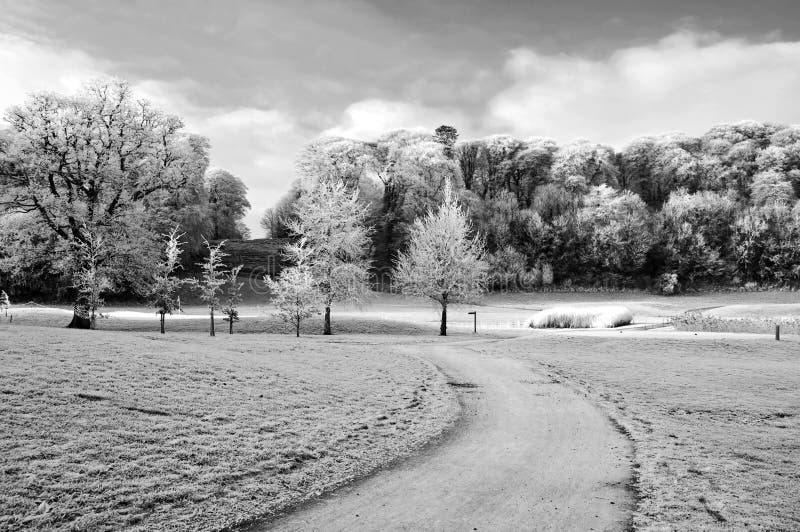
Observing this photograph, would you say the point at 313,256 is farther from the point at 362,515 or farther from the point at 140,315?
the point at 362,515

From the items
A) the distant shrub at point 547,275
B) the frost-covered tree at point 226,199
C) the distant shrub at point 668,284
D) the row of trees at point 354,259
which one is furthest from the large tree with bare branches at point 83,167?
the distant shrub at point 668,284

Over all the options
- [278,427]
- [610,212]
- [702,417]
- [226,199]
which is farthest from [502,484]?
[226,199]

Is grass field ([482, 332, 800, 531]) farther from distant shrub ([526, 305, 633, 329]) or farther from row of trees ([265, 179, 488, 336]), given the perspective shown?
distant shrub ([526, 305, 633, 329])

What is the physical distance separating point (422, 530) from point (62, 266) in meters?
32.4

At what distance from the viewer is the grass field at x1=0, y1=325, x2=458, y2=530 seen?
691 cm

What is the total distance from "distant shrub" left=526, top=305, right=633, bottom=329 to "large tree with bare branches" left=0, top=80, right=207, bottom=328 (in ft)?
94.0

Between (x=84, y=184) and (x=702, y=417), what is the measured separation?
116ft

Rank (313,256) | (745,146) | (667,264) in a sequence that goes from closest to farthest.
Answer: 1. (313,256)
2. (667,264)
3. (745,146)

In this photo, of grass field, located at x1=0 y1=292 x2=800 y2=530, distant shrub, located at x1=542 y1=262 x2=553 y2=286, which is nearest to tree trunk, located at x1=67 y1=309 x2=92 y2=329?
grass field, located at x1=0 y1=292 x2=800 y2=530

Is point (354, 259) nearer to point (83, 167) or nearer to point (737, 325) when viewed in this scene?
point (83, 167)

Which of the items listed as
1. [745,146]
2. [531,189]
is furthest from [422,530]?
[745,146]

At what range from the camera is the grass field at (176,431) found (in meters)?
Result: 6.91

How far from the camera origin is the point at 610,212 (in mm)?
66750

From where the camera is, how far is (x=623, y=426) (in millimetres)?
11820
